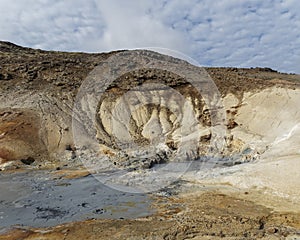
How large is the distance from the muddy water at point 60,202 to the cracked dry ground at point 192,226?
77 centimetres

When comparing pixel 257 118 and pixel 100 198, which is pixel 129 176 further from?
pixel 257 118

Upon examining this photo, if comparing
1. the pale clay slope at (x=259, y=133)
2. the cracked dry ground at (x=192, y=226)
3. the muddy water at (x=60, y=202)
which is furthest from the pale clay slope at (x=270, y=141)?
the muddy water at (x=60, y=202)

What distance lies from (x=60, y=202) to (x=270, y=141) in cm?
1069

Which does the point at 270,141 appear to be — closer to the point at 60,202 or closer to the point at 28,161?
the point at 60,202

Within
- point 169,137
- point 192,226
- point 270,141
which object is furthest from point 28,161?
point 192,226

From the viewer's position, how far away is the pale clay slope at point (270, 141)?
40.4 feet

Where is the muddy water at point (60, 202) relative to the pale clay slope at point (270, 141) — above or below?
below

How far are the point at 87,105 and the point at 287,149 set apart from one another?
54.0 feet

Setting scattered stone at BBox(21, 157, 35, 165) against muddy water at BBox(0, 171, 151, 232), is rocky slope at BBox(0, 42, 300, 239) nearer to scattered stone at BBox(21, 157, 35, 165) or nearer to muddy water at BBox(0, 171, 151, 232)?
scattered stone at BBox(21, 157, 35, 165)

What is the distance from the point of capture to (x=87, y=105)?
27312 millimetres

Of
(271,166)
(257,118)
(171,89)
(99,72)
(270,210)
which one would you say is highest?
(99,72)

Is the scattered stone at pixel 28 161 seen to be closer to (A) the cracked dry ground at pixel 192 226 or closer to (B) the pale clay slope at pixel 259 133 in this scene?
(B) the pale clay slope at pixel 259 133

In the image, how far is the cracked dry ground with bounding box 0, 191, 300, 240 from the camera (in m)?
8.71

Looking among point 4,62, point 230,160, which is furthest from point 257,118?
point 4,62
